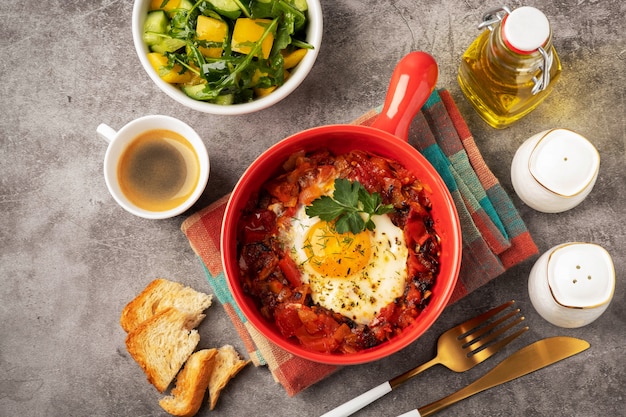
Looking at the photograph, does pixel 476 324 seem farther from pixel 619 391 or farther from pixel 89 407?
pixel 89 407

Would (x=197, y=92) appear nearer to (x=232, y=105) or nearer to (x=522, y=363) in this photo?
(x=232, y=105)

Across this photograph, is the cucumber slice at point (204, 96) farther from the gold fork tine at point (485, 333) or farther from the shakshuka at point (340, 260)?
the gold fork tine at point (485, 333)

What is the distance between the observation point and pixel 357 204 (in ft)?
9.93

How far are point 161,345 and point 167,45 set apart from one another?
1.80 metres

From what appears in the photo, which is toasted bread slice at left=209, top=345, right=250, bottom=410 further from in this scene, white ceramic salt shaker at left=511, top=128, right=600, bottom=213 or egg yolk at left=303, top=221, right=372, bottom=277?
white ceramic salt shaker at left=511, top=128, right=600, bottom=213

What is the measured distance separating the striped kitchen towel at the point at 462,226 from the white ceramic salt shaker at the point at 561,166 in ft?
0.84

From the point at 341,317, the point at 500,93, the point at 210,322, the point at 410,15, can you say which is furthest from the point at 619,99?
the point at 210,322

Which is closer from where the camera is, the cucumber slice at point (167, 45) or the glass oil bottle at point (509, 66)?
the glass oil bottle at point (509, 66)

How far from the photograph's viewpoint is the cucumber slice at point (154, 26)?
11.0 ft

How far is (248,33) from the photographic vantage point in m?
3.24

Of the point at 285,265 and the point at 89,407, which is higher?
the point at 285,265

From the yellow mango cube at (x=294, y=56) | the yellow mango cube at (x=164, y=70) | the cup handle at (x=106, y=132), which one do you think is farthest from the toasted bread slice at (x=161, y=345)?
the yellow mango cube at (x=294, y=56)

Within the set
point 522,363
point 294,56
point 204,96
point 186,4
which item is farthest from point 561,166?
point 186,4

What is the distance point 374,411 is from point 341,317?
91 centimetres
